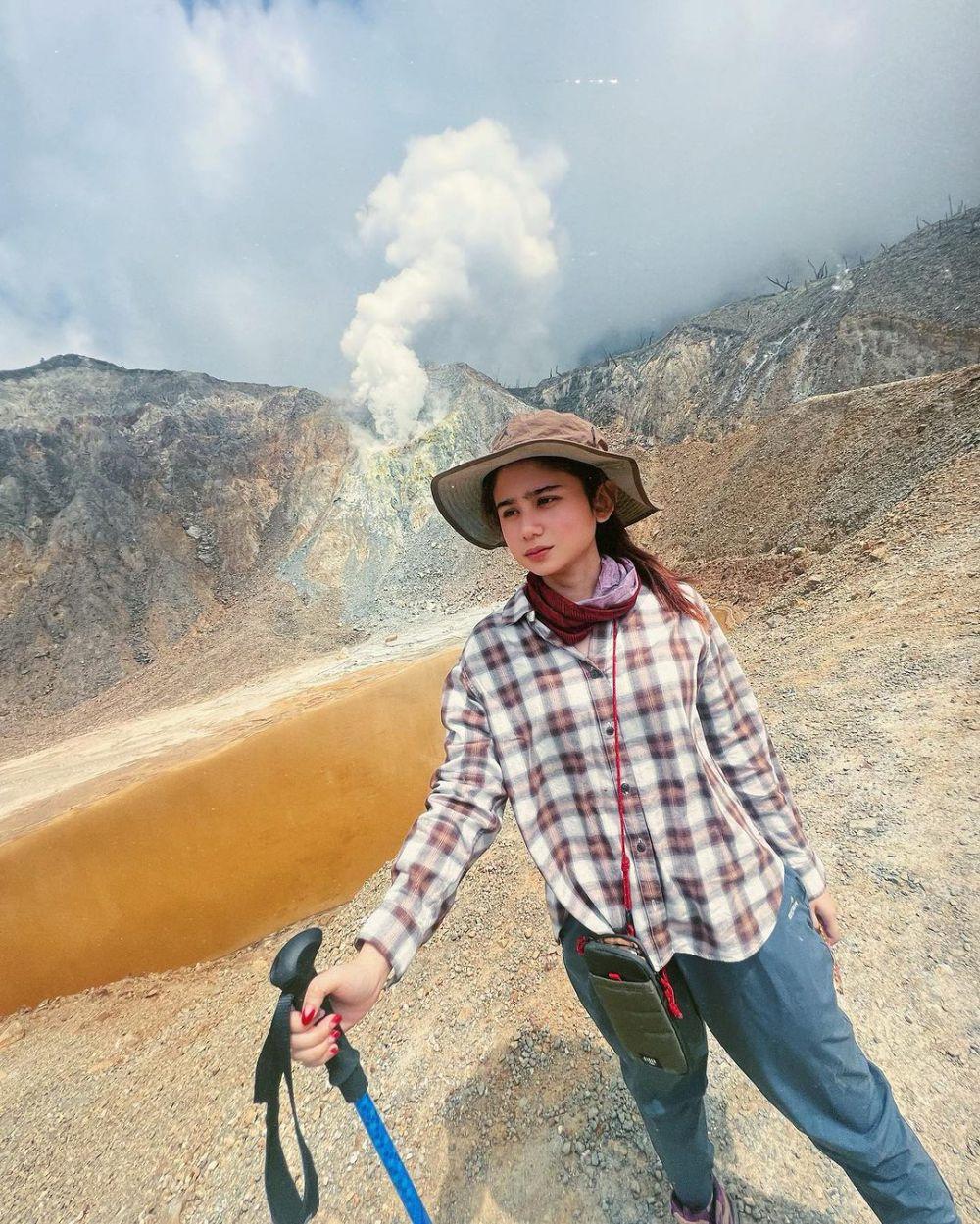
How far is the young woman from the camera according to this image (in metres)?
1.21

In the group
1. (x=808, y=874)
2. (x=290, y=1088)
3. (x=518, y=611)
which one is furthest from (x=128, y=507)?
(x=808, y=874)

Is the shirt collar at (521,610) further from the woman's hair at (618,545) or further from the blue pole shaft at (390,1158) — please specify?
the blue pole shaft at (390,1158)

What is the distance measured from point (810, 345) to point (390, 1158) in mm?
31214

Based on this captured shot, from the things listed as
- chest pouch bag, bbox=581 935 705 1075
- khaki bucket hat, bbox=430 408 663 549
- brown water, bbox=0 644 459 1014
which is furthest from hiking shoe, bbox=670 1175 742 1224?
brown water, bbox=0 644 459 1014

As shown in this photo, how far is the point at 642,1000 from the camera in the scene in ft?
3.96

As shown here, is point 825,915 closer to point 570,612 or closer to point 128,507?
point 570,612

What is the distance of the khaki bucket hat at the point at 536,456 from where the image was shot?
1268 mm

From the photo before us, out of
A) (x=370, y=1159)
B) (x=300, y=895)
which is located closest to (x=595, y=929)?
(x=370, y=1159)

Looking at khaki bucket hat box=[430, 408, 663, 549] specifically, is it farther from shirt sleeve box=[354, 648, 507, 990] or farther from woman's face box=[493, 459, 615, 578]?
shirt sleeve box=[354, 648, 507, 990]

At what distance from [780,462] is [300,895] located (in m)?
16.5

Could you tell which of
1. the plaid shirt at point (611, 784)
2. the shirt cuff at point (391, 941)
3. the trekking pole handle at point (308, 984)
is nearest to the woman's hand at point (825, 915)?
the plaid shirt at point (611, 784)

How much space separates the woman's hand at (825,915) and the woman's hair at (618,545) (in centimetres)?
83

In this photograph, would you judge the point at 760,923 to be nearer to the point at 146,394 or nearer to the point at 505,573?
the point at 505,573

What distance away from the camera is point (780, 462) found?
15867 millimetres
